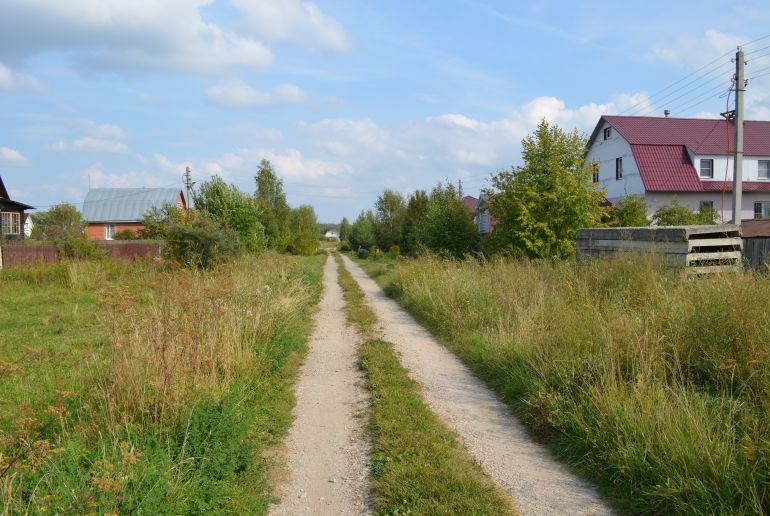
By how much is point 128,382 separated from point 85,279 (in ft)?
51.8

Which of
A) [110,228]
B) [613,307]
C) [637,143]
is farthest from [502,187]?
[110,228]

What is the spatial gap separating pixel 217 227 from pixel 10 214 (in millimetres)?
25421

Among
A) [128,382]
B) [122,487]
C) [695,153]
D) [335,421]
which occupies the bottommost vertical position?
[335,421]

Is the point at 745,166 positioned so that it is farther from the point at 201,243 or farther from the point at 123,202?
the point at 123,202

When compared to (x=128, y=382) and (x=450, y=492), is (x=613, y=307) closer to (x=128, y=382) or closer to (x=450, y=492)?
(x=450, y=492)

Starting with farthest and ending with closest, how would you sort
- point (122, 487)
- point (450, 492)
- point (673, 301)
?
point (673, 301)
point (450, 492)
point (122, 487)

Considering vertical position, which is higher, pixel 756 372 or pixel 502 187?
pixel 502 187

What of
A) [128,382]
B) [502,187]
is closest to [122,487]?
[128,382]

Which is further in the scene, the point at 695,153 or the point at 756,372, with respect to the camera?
the point at 695,153

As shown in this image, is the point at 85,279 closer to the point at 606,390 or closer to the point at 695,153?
the point at 606,390

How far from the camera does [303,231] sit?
58.8m

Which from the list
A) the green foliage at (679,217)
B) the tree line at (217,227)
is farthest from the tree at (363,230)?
the green foliage at (679,217)

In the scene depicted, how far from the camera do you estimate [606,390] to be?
5137mm

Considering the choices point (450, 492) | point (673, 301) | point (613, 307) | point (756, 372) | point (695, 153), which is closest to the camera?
point (450, 492)
